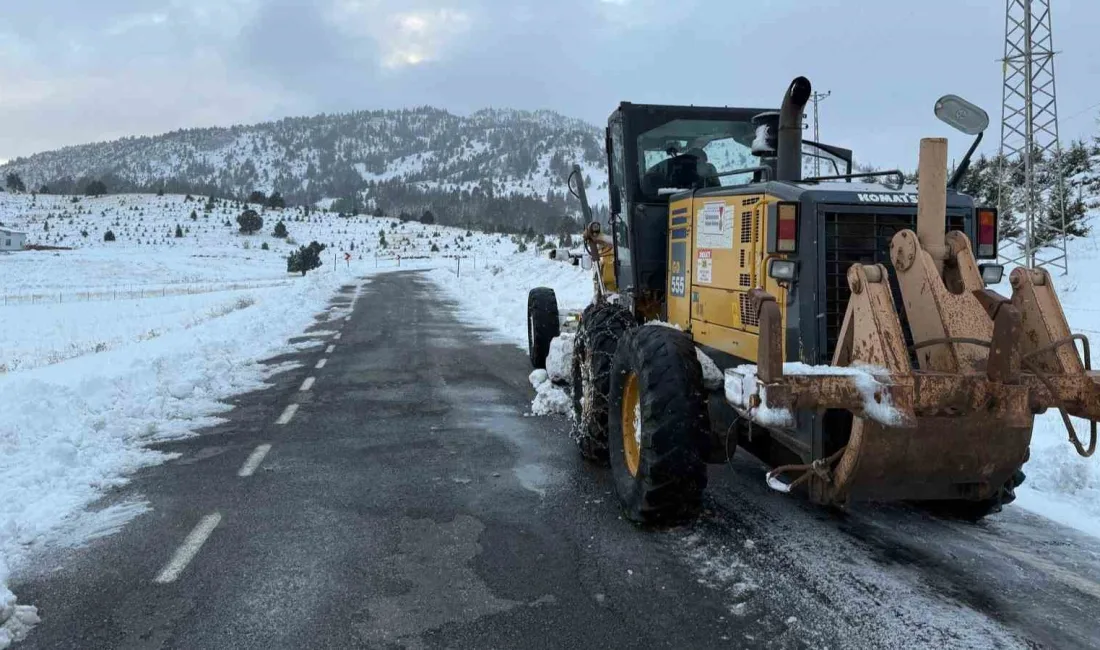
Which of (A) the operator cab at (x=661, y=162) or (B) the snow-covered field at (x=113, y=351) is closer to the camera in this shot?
(B) the snow-covered field at (x=113, y=351)

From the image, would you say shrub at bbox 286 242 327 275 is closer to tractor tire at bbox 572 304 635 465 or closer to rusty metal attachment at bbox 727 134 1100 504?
tractor tire at bbox 572 304 635 465

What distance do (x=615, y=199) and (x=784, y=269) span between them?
2.80m

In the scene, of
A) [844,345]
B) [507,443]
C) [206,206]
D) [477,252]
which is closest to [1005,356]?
[844,345]

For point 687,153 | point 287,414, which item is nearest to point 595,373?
point 687,153

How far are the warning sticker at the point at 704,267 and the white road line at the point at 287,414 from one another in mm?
4567

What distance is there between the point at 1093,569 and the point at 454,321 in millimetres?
14719

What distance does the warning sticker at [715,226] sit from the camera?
4934 mm

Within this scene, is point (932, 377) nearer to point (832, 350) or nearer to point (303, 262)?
point (832, 350)

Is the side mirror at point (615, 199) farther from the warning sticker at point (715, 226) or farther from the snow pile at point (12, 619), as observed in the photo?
the snow pile at point (12, 619)

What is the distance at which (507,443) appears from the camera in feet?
22.6

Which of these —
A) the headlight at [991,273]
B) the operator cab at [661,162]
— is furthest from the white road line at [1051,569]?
the operator cab at [661,162]

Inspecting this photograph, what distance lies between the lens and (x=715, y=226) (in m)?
5.12

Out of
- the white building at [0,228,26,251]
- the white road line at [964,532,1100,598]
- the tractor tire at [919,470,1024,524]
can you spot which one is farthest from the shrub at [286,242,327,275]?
the white road line at [964,532,1100,598]

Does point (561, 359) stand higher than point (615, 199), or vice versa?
point (615, 199)
